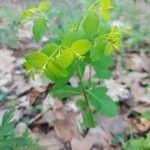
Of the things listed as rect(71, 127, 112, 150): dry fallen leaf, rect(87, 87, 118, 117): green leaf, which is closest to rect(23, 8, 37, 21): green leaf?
rect(87, 87, 118, 117): green leaf

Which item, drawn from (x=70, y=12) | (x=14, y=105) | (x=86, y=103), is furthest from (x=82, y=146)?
(x=70, y=12)

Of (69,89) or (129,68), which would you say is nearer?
(69,89)

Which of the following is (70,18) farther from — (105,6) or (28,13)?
(105,6)

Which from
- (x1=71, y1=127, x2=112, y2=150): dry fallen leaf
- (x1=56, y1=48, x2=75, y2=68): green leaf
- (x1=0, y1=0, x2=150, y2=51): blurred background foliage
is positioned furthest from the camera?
(x1=0, y1=0, x2=150, y2=51): blurred background foliage

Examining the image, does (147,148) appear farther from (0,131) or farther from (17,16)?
(17,16)

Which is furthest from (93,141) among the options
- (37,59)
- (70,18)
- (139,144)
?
(70,18)

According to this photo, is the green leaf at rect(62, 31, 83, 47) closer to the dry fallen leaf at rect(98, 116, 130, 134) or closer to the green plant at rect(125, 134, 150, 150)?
the green plant at rect(125, 134, 150, 150)

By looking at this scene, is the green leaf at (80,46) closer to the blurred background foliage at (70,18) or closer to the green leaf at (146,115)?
the green leaf at (146,115)
